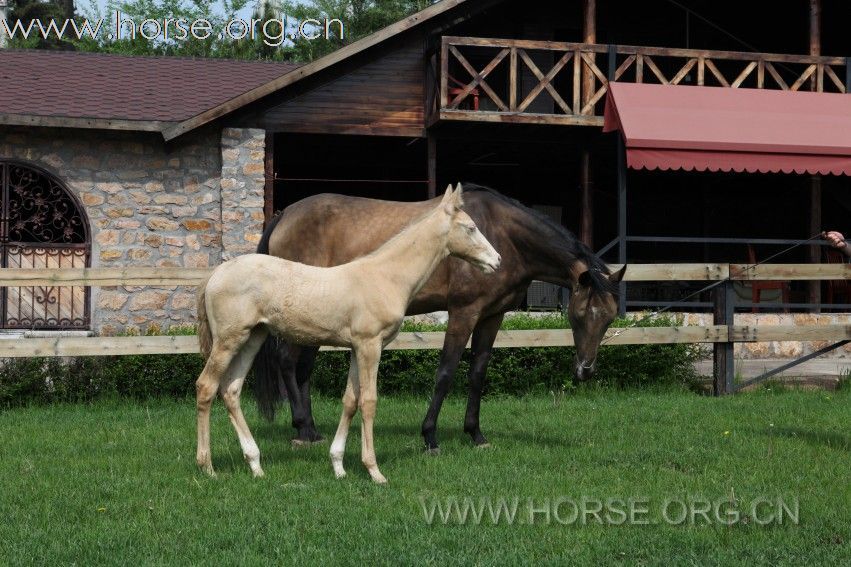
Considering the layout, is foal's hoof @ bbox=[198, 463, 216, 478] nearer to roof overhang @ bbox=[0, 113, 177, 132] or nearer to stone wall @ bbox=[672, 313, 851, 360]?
roof overhang @ bbox=[0, 113, 177, 132]


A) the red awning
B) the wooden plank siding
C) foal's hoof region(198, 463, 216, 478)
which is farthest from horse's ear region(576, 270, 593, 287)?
the wooden plank siding

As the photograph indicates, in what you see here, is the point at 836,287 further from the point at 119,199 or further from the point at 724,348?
the point at 119,199

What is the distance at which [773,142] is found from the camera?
1346 centimetres

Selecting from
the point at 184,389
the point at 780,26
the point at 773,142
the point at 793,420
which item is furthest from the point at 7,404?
the point at 780,26

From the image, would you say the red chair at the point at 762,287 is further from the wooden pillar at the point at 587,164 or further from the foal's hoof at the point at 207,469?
the foal's hoof at the point at 207,469

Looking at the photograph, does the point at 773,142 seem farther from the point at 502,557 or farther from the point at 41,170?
the point at 502,557

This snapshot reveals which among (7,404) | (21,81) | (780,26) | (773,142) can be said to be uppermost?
(780,26)

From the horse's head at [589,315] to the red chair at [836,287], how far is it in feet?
33.9

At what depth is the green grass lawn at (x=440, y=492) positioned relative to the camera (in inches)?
172

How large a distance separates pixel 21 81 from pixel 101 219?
287cm

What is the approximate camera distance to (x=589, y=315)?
6953 mm

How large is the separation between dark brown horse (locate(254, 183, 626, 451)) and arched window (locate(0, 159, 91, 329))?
6253 mm

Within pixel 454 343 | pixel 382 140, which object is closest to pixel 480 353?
pixel 454 343

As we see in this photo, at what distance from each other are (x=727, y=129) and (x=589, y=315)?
7803mm
